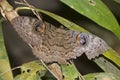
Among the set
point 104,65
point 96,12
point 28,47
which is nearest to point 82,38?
point 96,12

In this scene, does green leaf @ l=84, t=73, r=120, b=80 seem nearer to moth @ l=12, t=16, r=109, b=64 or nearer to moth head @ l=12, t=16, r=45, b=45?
moth @ l=12, t=16, r=109, b=64

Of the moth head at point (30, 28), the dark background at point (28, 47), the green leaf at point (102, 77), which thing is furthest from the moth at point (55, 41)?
the dark background at point (28, 47)

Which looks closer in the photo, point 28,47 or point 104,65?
point 104,65

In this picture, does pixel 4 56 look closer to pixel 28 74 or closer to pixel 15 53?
pixel 28 74

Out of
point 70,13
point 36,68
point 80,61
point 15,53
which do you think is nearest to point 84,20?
point 70,13

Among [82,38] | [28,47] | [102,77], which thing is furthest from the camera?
[28,47]

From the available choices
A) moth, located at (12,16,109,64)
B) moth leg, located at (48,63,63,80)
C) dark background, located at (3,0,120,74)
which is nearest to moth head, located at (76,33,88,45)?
moth, located at (12,16,109,64)

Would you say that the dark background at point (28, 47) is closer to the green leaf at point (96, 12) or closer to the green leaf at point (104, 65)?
the green leaf at point (104, 65)

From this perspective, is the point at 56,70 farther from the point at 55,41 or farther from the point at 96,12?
the point at 96,12
